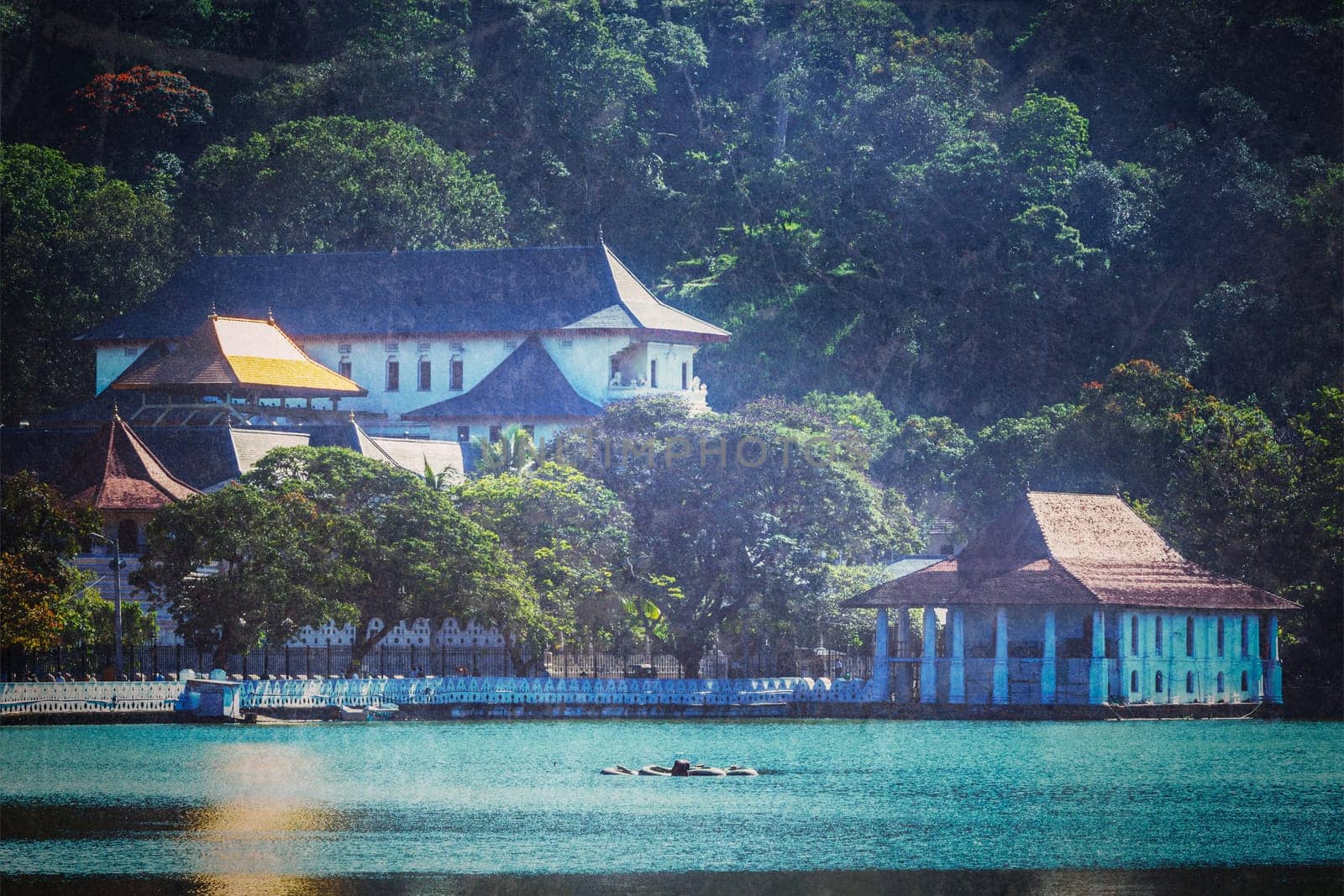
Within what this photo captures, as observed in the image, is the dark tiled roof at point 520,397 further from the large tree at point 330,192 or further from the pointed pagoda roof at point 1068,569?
the pointed pagoda roof at point 1068,569

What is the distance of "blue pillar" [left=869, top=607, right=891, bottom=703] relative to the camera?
2458 inches

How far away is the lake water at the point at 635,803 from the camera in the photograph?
30484 millimetres

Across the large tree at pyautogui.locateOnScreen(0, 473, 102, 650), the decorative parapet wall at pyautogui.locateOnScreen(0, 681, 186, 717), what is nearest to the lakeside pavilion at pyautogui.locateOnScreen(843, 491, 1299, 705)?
the decorative parapet wall at pyautogui.locateOnScreen(0, 681, 186, 717)

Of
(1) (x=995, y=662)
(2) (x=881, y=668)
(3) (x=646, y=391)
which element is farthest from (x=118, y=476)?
(1) (x=995, y=662)

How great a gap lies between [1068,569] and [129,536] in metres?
26.0

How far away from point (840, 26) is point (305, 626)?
6155 cm

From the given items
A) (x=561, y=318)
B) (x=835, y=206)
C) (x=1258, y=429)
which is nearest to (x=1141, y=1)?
(x=835, y=206)

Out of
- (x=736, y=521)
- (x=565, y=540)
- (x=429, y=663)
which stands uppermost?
(x=736, y=521)

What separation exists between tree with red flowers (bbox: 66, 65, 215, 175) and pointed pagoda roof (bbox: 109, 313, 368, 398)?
23.8 metres

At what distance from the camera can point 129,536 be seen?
6544 cm

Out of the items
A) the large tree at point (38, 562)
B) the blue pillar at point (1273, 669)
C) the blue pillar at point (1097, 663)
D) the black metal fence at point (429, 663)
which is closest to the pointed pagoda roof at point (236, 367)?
the black metal fence at point (429, 663)

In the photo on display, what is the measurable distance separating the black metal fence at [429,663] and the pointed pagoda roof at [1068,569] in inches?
291

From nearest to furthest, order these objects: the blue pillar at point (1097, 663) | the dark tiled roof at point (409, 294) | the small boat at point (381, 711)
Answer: the small boat at point (381, 711) < the blue pillar at point (1097, 663) < the dark tiled roof at point (409, 294)

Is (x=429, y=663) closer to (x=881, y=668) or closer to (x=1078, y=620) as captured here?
(x=881, y=668)
